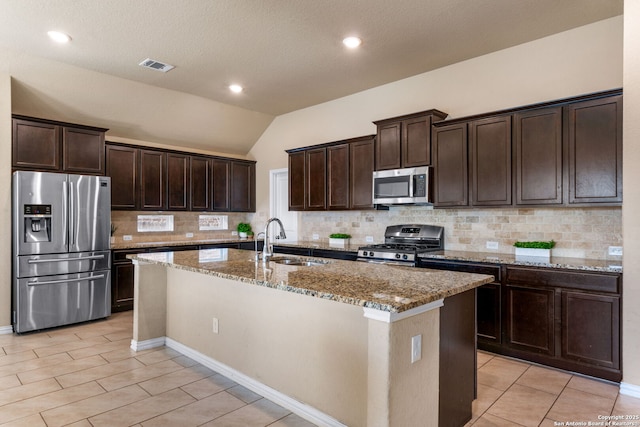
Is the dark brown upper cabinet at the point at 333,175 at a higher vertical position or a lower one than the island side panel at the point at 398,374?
higher

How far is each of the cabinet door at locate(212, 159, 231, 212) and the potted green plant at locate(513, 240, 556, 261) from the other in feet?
15.7

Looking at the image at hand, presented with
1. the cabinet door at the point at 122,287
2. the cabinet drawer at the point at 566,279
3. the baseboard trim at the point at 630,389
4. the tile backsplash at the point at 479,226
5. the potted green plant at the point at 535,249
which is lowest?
the baseboard trim at the point at 630,389

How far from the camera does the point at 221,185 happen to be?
6762 mm

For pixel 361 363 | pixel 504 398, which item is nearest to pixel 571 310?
pixel 504 398

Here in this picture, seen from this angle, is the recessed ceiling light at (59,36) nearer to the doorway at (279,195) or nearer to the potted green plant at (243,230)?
the doorway at (279,195)

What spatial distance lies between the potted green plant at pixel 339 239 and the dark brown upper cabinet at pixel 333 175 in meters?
0.45

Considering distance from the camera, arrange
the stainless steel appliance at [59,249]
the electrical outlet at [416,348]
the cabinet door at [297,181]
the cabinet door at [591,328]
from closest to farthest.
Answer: the electrical outlet at [416,348], the cabinet door at [591,328], the stainless steel appliance at [59,249], the cabinet door at [297,181]

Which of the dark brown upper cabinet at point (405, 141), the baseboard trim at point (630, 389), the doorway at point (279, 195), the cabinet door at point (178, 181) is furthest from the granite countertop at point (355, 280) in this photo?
the doorway at point (279, 195)

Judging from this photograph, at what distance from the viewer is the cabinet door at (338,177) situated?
5.31m

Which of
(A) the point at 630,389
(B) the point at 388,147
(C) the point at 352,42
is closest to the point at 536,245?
(A) the point at 630,389

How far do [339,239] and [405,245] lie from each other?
1.22 meters

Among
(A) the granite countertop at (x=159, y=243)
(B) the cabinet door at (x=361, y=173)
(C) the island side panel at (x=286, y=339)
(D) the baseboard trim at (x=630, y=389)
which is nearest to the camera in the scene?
(C) the island side panel at (x=286, y=339)

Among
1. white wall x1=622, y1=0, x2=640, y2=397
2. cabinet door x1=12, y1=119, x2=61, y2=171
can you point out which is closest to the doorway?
cabinet door x1=12, y1=119, x2=61, y2=171

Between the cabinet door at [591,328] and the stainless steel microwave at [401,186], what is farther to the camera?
the stainless steel microwave at [401,186]
